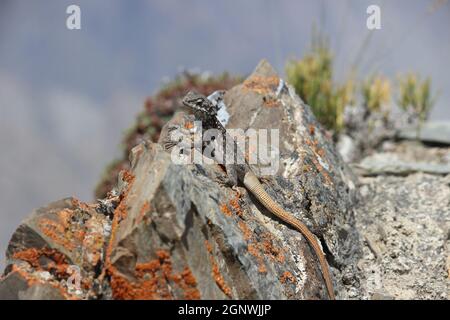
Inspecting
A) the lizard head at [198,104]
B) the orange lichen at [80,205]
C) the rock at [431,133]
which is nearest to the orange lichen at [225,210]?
the orange lichen at [80,205]

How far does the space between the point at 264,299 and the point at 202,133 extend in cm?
226

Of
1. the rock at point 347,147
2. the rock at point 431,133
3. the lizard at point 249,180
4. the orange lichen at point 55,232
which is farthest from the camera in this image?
the rock at point 431,133

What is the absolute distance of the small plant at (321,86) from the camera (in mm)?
13391

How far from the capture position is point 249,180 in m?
6.62

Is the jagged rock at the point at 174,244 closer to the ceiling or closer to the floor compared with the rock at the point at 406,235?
closer to the ceiling

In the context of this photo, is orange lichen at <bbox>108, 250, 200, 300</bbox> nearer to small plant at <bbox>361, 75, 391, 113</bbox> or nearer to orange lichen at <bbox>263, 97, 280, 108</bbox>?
orange lichen at <bbox>263, 97, 280, 108</bbox>

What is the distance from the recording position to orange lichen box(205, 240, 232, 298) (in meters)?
5.20

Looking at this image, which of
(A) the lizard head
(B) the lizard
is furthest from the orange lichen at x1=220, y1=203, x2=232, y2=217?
(A) the lizard head

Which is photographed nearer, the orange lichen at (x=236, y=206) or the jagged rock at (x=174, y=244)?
the jagged rock at (x=174, y=244)

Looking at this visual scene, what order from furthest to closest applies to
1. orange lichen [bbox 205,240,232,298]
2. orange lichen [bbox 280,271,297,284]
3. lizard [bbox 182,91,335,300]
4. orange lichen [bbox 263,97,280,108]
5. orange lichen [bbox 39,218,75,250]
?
orange lichen [bbox 263,97,280,108]
lizard [bbox 182,91,335,300]
orange lichen [bbox 280,271,297,284]
orange lichen [bbox 39,218,75,250]
orange lichen [bbox 205,240,232,298]

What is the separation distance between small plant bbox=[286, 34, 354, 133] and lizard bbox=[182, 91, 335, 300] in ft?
21.3

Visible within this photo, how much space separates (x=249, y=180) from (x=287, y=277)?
1232mm

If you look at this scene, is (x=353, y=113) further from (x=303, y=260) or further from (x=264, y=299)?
(x=264, y=299)

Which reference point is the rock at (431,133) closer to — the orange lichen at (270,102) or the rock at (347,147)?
the rock at (347,147)
